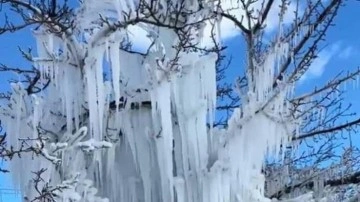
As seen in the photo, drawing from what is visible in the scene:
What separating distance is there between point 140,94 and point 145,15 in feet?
2.28

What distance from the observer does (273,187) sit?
697cm

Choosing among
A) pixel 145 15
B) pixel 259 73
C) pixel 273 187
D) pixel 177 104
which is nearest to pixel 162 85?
pixel 177 104

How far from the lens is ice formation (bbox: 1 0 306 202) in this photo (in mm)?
5273

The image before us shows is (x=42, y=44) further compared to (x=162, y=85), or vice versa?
(x=42, y=44)

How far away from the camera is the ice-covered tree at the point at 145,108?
5.28 m

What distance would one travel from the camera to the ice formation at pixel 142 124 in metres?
5.27

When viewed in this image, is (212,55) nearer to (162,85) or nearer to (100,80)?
(162,85)

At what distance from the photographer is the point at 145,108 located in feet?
18.6

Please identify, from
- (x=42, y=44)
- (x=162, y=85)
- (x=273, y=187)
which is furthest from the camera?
(x=273, y=187)

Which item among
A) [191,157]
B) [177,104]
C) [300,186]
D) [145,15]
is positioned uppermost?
[145,15]

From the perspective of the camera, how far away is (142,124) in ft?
18.5

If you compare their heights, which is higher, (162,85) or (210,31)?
(210,31)

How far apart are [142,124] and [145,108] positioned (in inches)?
5.7

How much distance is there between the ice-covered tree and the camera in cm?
528
